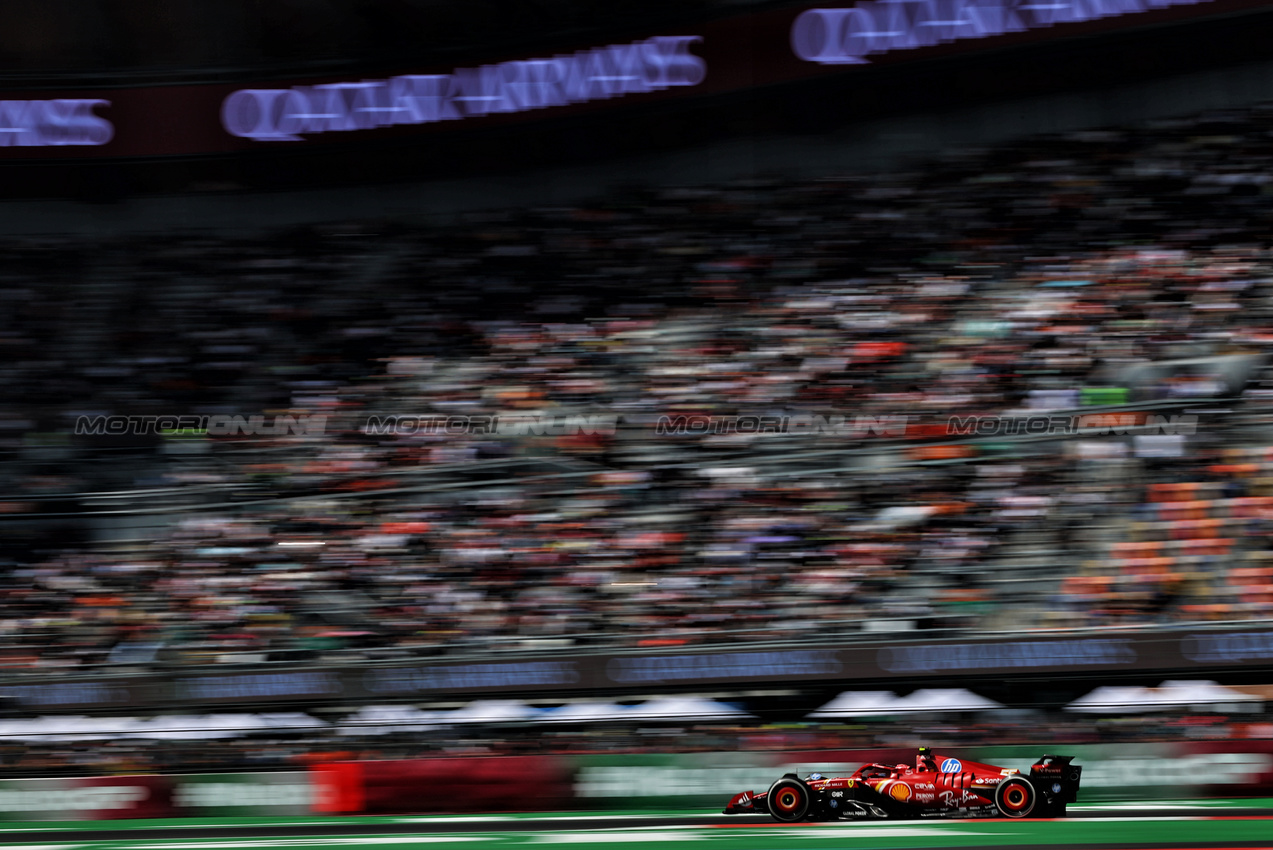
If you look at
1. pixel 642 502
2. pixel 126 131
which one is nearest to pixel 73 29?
pixel 126 131

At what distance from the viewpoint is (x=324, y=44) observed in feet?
59.7

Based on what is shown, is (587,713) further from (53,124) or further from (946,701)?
(53,124)

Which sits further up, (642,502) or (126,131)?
(126,131)

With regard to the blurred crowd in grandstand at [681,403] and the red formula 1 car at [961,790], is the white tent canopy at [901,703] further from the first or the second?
the red formula 1 car at [961,790]

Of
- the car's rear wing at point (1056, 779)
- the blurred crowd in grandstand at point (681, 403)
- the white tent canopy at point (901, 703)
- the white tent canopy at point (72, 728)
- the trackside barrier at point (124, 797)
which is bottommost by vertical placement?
the trackside barrier at point (124, 797)

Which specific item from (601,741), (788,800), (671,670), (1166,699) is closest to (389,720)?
(601,741)

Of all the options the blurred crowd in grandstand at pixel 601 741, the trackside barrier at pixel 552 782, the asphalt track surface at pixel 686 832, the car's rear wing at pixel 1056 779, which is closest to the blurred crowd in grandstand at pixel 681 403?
the blurred crowd in grandstand at pixel 601 741

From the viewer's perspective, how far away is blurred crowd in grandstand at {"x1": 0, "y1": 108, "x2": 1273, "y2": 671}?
12.4 metres

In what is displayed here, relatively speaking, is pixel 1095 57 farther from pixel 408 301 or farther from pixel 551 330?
pixel 408 301

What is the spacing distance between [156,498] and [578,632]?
5957mm

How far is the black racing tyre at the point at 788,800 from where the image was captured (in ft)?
32.6

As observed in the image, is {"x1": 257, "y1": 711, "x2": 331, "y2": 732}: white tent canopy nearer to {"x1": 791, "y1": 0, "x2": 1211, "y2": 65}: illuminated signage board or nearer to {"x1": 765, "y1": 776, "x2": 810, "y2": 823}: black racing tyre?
{"x1": 765, "y1": 776, "x2": 810, "y2": 823}: black racing tyre

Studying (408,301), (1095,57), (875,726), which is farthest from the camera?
(408,301)

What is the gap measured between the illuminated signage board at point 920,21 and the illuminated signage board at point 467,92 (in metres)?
1.72
